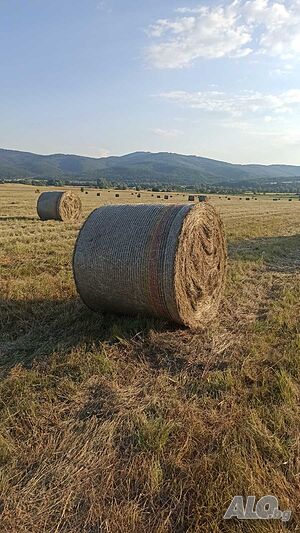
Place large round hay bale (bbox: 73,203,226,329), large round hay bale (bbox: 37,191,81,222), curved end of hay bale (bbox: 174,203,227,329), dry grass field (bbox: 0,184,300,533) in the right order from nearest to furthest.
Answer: dry grass field (bbox: 0,184,300,533) < large round hay bale (bbox: 73,203,226,329) < curved end of hay bale (bbox: 174,203,227,329) < large round hay bale (bbox: 37,191,81,222)

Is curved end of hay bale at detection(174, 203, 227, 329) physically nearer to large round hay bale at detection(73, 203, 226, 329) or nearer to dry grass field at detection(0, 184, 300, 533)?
large round hay bale at detection(73, 203, 226, 329)

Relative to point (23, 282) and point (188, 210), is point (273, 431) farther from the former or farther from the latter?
point (23, 282)

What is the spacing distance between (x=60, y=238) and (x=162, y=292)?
32.8 feet

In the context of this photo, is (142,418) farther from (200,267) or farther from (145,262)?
(200,267)

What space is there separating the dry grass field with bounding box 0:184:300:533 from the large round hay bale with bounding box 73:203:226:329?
1.01 ft

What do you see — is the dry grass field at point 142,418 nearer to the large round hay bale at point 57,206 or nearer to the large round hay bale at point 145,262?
the large round hay bale at point 145,262

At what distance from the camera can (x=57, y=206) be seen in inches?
816

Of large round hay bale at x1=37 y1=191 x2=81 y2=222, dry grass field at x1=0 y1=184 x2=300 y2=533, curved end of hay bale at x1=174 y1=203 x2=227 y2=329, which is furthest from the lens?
large round hay bale at x1=37 y1=191 x2=81 y2=222

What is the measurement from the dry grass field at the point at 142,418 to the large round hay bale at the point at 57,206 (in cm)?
1405

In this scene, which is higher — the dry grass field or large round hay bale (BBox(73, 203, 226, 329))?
large round hay bale (BBox(73, 203, 226, 329))

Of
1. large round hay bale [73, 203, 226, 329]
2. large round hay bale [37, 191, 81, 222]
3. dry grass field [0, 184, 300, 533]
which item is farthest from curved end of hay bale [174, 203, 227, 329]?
large round hay bale [37, 191, 81, 222]

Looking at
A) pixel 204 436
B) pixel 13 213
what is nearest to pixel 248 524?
pixel 204 436

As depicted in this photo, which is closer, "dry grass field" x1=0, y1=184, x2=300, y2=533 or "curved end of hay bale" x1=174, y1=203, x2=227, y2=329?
"dry grass field" x1=0, y1=184, x2=300, y2=533

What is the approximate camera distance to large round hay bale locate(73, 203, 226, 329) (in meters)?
5.74
